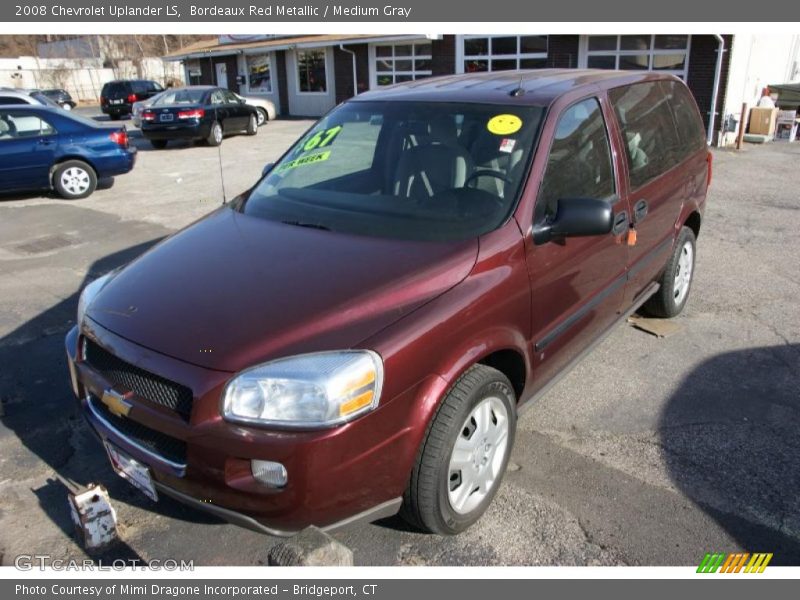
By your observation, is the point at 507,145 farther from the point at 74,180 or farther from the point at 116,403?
the point at 74,180

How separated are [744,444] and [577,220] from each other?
1623 mm

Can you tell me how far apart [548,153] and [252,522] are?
2.17 meters

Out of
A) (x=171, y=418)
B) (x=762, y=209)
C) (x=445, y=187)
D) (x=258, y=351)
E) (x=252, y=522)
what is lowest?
(x=762, y=209)

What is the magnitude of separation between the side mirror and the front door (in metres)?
0.06

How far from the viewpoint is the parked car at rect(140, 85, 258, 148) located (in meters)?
16.9

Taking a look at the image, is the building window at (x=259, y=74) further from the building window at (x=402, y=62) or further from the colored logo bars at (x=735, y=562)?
the colored logo bars at (x=735, y=562)

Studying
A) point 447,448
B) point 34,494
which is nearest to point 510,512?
point 447,448

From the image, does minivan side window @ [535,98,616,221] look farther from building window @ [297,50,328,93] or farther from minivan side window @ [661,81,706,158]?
building window @ [297,50,328,93]

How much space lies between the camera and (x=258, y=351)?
2.33 metres

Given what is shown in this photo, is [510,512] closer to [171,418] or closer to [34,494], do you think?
[171,418]

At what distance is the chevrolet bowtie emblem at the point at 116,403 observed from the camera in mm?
2508

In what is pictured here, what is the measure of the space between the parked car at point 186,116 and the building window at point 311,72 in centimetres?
731

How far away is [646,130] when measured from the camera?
165 inches

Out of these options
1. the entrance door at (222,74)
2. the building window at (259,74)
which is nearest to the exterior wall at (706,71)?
the building window at (259,74)
